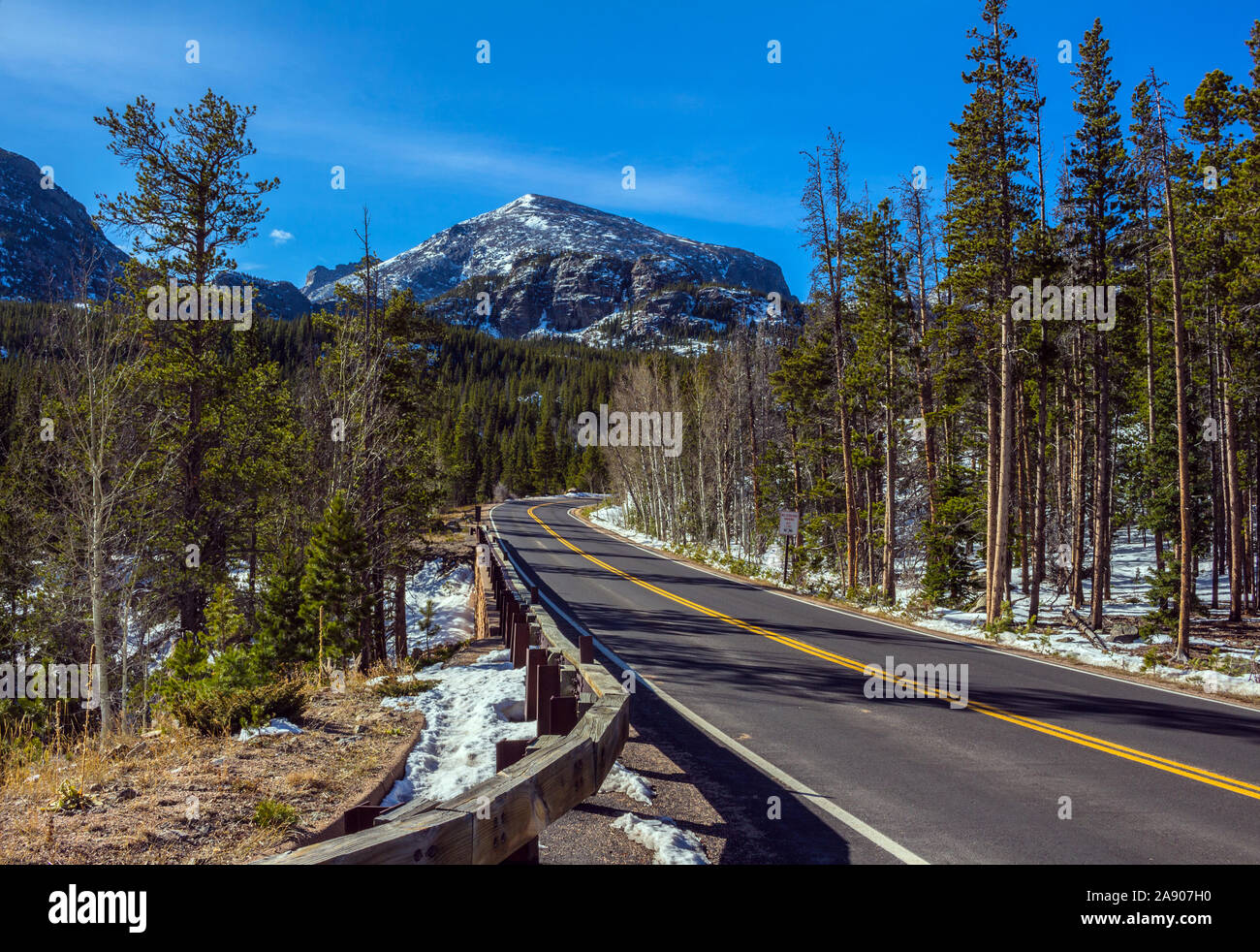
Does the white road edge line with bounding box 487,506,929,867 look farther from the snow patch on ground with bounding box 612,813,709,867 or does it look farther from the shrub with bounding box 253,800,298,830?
the shrub with bounding box 253,800,298,830

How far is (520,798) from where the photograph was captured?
3.15 meters

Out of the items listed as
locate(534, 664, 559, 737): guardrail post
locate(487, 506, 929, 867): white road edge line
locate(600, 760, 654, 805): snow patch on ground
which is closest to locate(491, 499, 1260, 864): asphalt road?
locate(487, 506, 929, 867): white road edge line

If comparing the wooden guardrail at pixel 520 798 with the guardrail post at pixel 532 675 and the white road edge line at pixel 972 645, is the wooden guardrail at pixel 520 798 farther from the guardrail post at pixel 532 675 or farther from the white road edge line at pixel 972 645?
the white road edge line at pixel 972 645

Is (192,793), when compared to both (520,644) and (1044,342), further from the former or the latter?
(1044,342)

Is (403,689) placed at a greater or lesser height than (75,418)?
lesser

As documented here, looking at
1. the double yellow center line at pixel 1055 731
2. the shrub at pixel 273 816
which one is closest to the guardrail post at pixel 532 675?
the shrub at pixel 273 816

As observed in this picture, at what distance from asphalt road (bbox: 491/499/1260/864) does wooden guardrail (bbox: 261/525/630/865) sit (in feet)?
4.64

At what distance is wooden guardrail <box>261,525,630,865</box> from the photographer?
2393mm

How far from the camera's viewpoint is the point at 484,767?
5773mm

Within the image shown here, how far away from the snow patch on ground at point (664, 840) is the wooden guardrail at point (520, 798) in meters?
0.49

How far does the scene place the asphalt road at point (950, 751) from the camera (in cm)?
495
